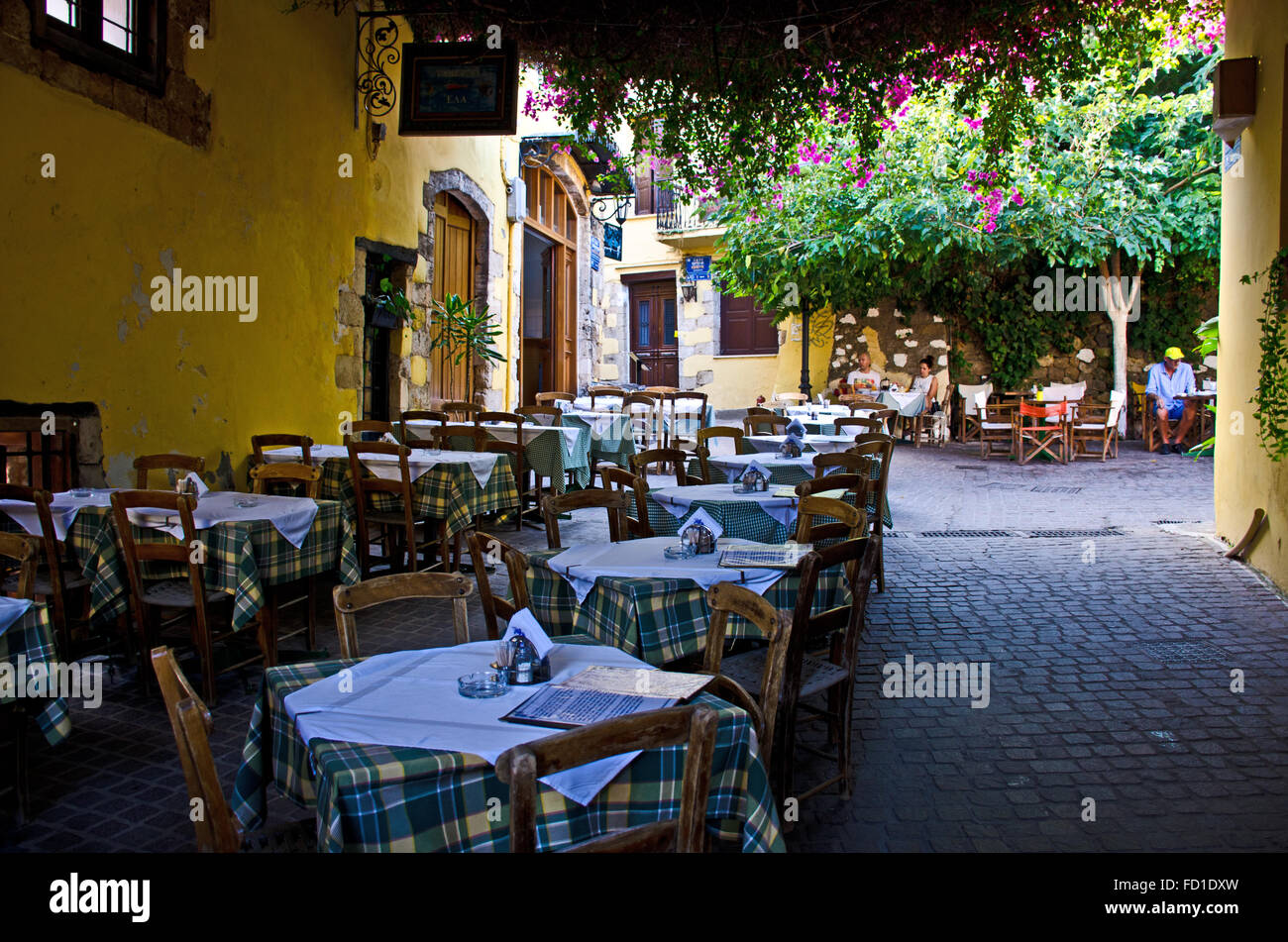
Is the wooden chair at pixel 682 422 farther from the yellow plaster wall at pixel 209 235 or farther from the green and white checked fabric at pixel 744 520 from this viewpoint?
the green and white checked fabric at pixel 744 520

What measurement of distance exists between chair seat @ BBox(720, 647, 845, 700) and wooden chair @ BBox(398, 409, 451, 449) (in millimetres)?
4588

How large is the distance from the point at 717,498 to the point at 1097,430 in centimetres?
1125

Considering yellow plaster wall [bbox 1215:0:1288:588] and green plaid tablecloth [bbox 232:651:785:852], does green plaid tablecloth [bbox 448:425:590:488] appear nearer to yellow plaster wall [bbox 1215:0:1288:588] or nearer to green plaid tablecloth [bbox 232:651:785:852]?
yellow plaster wall [bbox 1215:0:1288:588]

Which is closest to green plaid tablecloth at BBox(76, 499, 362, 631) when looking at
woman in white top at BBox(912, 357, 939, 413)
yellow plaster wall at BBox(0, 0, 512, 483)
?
yellow plaster wall at BBox(0, 0, 512, 483)

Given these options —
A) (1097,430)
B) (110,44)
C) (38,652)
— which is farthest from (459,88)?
(1097,430)

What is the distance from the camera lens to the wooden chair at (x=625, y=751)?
1551mm

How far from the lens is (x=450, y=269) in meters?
11.6

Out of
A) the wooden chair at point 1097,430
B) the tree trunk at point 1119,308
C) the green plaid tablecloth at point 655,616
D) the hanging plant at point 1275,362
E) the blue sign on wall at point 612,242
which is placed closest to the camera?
the green plaid tablecloth at point 655,616

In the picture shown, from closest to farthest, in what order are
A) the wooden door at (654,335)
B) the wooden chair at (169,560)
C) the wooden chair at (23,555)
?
the wooden chair at (23,555) → the wooden chair at (169,560) → the wooden door at (654,335)

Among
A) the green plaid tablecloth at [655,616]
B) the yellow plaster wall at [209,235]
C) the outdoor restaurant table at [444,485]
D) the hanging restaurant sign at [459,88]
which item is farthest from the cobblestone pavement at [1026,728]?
the hanging restaurant sign at [459,88]

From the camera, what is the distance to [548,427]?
8781mm

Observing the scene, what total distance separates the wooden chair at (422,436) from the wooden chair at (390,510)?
1203mm

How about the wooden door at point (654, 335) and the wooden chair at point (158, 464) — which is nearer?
the wooden chair at point (158, 464)
